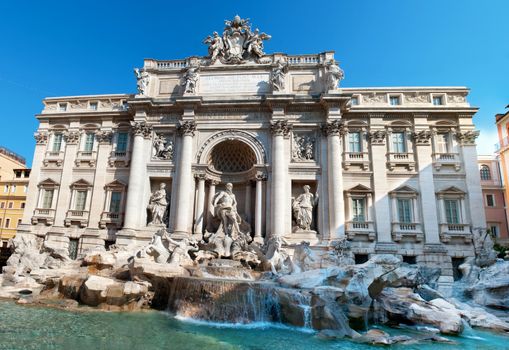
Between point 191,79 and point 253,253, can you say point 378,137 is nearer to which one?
point 253,253

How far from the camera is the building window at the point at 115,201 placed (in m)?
20.8

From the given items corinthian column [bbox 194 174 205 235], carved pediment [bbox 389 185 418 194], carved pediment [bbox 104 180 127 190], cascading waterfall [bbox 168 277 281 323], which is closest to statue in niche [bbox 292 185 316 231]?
carved pediment [bbox 389 185 418 194]

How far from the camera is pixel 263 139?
802 inches

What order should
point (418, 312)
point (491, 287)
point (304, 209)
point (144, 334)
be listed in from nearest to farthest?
point (144, 334)
point (418, 312)
point (491, 287)
point (304, 209)

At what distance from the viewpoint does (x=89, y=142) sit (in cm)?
2258

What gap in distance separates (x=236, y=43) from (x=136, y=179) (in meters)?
11.3

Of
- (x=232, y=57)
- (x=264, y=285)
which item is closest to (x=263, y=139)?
(x=232, y=57)

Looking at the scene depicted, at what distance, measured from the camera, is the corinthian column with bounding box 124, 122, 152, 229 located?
1952 cm

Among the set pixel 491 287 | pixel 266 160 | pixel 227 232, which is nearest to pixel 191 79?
pixel 266 160

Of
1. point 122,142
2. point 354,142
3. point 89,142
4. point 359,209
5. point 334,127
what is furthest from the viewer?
point 89,142

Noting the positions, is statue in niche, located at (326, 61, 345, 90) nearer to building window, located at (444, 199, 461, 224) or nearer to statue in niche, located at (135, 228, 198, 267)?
building window, located at (444, 199, 461, 224)

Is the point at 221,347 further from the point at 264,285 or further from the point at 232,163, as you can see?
the point at 232,163

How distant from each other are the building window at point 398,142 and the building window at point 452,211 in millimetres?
3929

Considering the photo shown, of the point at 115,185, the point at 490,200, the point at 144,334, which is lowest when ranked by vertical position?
the point at 144,334
